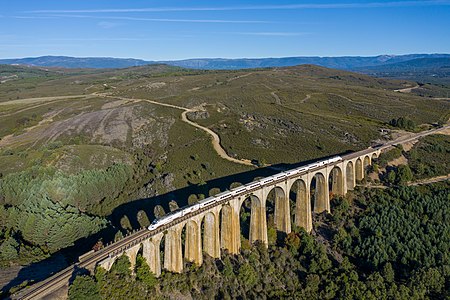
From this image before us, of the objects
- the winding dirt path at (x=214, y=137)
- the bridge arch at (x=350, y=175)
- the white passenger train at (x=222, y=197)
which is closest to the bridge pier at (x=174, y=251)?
the white passenger train at (x=222, y=197)

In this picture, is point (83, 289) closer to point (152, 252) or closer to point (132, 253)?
point (132, 253)

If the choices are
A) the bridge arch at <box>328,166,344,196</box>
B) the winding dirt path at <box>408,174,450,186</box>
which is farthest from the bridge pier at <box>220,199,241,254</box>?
the winding dirt path at <box>408,174,450,186</box>

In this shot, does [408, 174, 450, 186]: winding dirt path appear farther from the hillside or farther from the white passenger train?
the white passenger train

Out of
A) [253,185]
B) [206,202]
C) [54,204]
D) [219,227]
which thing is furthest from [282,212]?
[54,204]

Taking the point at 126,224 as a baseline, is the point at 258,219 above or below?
above

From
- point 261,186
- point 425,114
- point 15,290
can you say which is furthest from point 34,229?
point 425,114

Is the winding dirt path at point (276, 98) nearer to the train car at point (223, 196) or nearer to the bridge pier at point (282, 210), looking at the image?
the bridge pier at point (282, 210)
